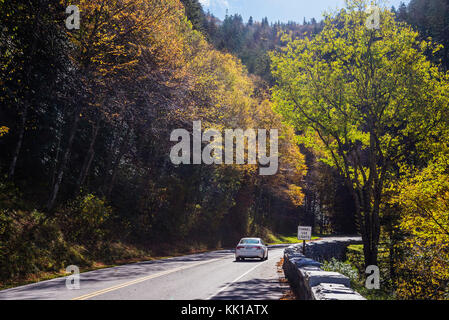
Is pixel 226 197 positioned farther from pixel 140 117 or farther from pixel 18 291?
pixel 18 291

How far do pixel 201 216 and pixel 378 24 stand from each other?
860 inches

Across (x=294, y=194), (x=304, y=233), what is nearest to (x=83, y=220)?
(x=304, y=233)

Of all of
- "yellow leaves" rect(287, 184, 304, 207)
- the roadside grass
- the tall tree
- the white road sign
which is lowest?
the roadside grass

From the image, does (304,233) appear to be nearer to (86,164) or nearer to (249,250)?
(249,250)

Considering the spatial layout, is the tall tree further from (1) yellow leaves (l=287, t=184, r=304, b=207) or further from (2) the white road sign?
(1) yellow leaves (l=287, t=184, r=304, b=207)

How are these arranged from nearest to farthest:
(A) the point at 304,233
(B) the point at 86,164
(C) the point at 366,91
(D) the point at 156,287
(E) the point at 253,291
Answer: (D) the point at 156,287 → (E) the point at 253,291 → (A) the point at 304,233 → (C) the point at 366,91 → (B) the point at 86,164

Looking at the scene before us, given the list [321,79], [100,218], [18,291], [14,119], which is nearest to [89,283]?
[18,291]

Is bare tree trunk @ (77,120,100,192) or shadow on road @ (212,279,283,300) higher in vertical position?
bare tree trunk @ (77,120,100,192)

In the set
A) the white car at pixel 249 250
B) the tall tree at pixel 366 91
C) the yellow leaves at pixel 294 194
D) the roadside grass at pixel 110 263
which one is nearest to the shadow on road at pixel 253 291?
the roadside grass at pixel 110 263

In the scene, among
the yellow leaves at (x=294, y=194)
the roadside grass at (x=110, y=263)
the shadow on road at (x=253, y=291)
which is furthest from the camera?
the yellow leaves at (x=294, y=194)

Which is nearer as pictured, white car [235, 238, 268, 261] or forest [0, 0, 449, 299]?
forest [0, 0, 449, 299]

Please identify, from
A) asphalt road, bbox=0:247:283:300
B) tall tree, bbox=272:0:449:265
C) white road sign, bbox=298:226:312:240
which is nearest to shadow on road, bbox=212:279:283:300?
asphalt road, bbox=0:247:283:300

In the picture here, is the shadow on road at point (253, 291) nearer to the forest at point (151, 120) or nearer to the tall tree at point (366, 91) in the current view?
the forest at point (151, 120)

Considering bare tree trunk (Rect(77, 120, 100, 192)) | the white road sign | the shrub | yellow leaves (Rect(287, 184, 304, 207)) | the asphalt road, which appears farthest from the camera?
yellow leaves (Rect(287, 184, 304, 207))
